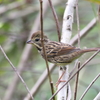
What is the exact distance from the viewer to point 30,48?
515cm

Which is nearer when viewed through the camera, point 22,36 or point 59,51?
point 59,51

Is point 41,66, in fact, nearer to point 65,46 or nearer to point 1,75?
point 1,75

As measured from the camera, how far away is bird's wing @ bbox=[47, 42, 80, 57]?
3.56 m

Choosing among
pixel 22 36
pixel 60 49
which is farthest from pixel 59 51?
pixel 22 36

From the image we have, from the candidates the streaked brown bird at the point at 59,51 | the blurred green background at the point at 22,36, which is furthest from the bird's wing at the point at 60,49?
Result: the blurred green background at the point at 22,36

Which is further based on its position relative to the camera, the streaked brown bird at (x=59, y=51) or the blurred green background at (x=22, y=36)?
the blurred green background at (x=22, y=36)

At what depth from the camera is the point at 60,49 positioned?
3770 mm

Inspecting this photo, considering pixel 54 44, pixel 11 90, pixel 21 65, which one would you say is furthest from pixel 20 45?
pixel 54 44

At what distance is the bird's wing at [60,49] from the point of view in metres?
3.56

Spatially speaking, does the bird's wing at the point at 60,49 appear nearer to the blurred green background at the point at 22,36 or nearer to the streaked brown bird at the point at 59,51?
the streaked brown bird at the point at 59,51

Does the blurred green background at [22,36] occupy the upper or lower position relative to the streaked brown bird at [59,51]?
lower

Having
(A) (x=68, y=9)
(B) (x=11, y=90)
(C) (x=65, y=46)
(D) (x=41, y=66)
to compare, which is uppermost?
(A) (x=68, y=9)

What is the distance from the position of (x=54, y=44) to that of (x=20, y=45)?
1907 millimetres

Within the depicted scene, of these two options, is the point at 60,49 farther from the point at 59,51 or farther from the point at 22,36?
the point at 22,36
